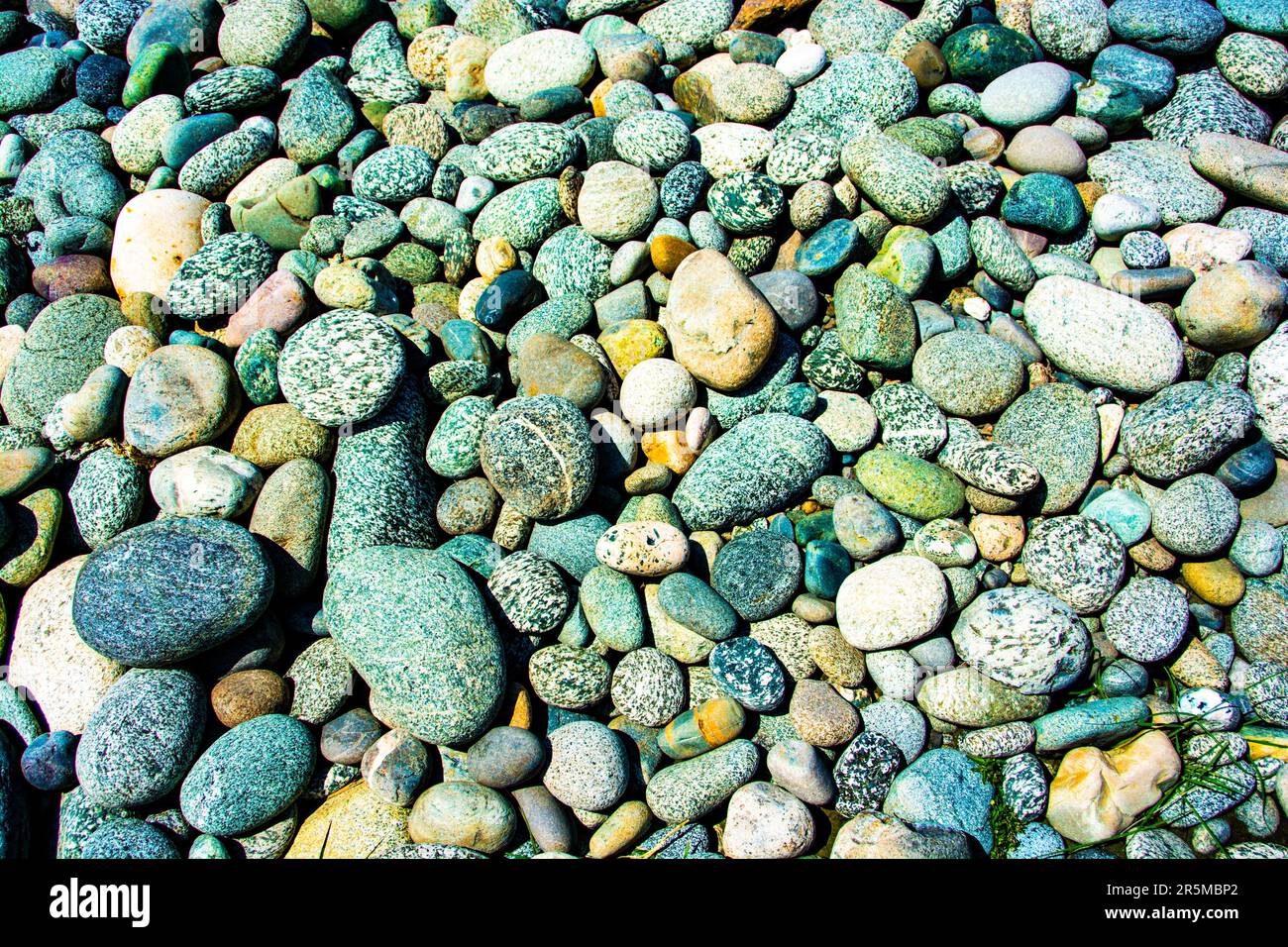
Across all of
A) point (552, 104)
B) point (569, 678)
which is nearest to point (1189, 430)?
point (569, 678)

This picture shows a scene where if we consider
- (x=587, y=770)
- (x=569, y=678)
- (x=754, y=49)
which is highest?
(x=754, y=49)

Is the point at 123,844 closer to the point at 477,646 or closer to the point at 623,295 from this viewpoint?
the point at 477,646

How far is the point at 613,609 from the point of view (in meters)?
3.46

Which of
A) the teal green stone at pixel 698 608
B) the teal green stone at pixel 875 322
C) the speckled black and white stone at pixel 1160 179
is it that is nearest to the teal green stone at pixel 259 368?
the teal green stone at pixel 698 608

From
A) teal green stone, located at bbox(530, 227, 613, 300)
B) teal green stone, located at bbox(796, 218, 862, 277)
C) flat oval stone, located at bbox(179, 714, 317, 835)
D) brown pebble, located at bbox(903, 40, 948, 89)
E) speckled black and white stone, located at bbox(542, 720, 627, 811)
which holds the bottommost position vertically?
flat oval stone, located at bbox(179, 714, 317, 835)

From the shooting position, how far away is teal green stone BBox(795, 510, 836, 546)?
3.69 metres

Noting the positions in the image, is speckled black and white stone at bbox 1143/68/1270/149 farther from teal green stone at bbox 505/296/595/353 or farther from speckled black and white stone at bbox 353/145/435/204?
speckled black and white stone at bbox 353/145/435/204

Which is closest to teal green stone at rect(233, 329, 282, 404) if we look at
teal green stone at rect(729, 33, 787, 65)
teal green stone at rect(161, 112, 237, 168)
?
teal green stone at rect(161, 112, 237, 168)

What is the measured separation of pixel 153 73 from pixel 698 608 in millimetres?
5094

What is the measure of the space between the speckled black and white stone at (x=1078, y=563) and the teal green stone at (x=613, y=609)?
1866 mm

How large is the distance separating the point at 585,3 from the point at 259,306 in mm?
3077

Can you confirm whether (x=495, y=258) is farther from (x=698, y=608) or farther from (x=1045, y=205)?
(x=1045, y=205)

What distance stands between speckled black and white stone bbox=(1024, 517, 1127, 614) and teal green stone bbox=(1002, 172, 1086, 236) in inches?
71.3
